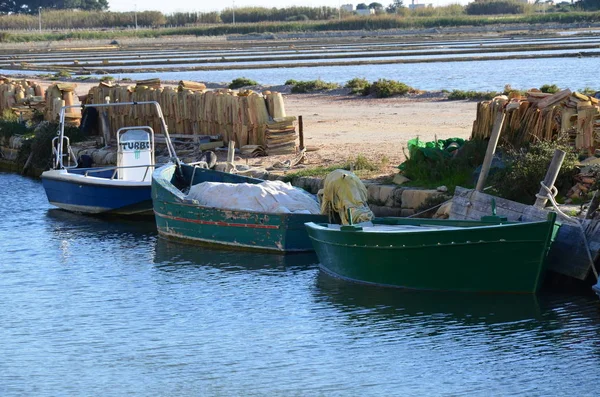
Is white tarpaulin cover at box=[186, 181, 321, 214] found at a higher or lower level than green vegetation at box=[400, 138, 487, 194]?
lower

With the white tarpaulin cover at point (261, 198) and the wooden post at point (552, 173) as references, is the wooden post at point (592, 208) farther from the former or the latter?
the white tarpaulin cover at point (261, 198)

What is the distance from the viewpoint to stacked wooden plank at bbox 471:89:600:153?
15992mm

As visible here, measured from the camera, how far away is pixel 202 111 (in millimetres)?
23328

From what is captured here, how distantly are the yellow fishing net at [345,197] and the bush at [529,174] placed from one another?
1.89 meters

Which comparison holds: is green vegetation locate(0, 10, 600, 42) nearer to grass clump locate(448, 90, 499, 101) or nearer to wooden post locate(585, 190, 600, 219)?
grass clump locate(448, 90, 499, 101)

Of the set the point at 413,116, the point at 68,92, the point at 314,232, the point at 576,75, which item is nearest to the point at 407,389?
the point at 314,232

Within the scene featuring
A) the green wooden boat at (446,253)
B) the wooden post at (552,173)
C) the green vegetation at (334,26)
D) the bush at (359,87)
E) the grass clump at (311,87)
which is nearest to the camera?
the green wooden boat at (446,253)

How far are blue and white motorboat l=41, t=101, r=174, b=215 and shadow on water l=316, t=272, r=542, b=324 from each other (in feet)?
20.1

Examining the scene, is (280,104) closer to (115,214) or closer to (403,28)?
(115,214)

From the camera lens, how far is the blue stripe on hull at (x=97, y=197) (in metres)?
18.9

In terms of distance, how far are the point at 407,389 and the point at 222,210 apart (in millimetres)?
6229

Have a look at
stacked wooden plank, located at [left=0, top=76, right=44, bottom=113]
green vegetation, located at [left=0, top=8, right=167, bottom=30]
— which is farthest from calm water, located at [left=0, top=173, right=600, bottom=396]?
green vegetation, located at [left=0, top=8, right=167, bottom=30]

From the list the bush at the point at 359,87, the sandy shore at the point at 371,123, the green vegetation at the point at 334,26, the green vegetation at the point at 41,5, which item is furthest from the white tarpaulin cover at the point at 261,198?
the green vegetation at the point at 41,5

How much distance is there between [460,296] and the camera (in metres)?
13.1
